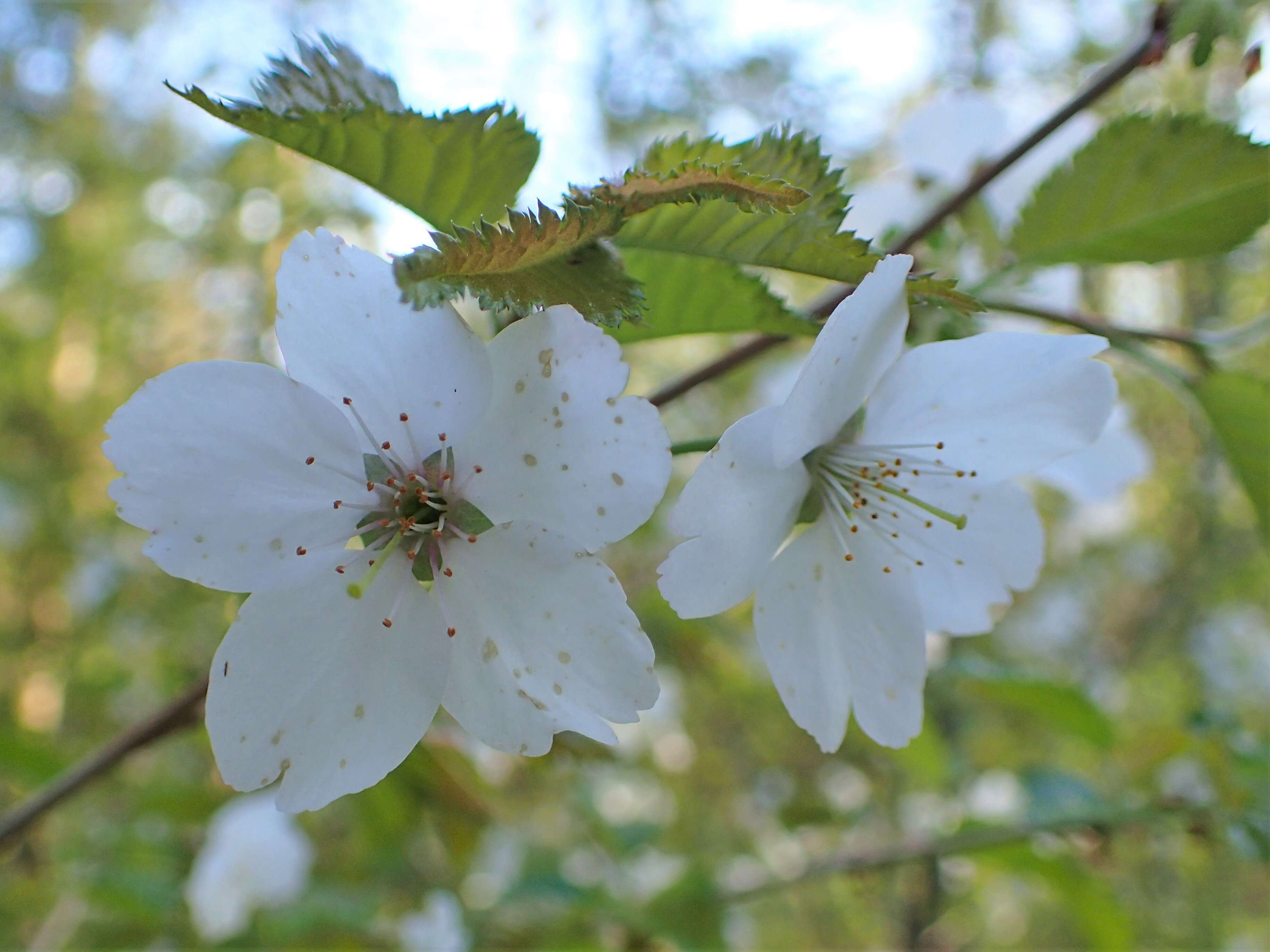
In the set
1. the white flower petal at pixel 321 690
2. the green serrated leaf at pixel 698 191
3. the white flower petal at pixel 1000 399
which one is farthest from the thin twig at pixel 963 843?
the green serrated leaf at pixel 698 191

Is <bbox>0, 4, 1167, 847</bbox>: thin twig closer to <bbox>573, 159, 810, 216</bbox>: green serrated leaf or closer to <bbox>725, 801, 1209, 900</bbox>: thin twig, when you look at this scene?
<bbox>573, 159, 810, 216</bbox>: green serrated leaf

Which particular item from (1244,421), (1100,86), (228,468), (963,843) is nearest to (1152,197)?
(1100,86)

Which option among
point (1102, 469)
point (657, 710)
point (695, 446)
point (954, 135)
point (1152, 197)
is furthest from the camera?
point (657, 710)

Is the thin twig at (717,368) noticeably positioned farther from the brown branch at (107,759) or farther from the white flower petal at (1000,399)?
the brown branch at (107,759)

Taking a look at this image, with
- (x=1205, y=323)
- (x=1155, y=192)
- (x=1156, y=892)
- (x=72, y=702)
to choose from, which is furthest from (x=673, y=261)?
(x=1156, y=892)

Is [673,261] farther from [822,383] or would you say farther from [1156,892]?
[1156,892]

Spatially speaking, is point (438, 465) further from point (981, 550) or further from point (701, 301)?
point (981, 550)
